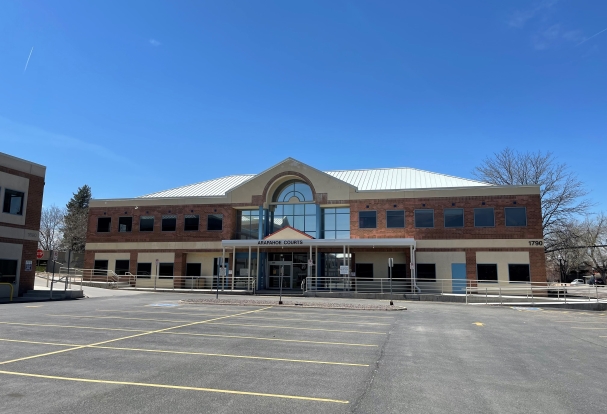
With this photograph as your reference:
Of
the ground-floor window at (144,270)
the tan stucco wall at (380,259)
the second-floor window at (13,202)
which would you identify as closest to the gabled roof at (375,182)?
→ the tan stucco wall at (380,259)

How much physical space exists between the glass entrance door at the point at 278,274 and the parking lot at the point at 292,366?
18353mm

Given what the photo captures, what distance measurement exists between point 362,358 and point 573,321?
12.8m

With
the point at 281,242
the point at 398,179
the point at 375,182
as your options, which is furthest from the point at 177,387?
the point at 398,179

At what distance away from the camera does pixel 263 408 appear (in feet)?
18.8

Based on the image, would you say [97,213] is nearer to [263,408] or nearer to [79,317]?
[79,317]

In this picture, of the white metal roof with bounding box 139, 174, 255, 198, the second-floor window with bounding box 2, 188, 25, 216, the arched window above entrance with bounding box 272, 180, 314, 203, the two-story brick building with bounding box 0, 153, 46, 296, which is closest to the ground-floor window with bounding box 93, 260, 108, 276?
the white metal roof with bounding box 139, 174, 255, 198

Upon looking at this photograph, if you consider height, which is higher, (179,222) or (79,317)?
(179,222)

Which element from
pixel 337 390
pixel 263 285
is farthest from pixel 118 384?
pixel 263 285

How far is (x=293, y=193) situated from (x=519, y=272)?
17429 mm

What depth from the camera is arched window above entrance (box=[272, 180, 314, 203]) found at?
3381 centimetres

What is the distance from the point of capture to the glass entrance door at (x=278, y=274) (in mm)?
33250

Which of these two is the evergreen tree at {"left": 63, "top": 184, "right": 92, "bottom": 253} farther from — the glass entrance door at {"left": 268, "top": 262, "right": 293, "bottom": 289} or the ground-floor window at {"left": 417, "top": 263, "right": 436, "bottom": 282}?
Answer: the ground-floor window at {"left": 417, "top": 263, "right": 436, "bottom": 282}

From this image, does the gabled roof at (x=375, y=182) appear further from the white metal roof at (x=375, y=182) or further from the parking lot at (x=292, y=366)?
the parking lot at (x=292, y=366)

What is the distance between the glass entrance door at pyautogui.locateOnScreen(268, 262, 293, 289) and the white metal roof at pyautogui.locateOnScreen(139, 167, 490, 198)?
767cm
